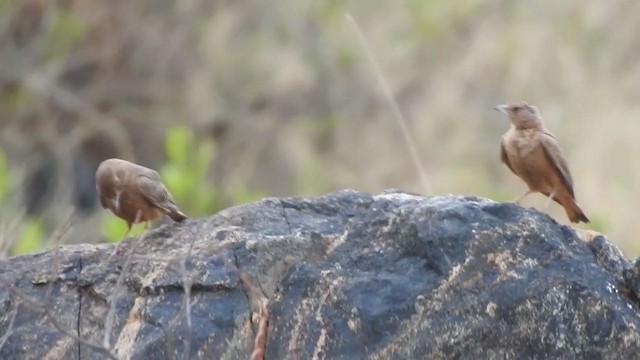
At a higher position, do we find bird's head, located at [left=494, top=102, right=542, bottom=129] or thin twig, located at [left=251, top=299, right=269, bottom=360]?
bird's head, located at [left=494, top=102, right=542, bottom=129]

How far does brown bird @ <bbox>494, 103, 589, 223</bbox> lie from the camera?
530cm

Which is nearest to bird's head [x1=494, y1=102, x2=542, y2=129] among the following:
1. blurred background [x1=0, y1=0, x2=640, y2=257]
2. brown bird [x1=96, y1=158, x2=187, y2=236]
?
brown bird [x1=96, y1=158, x2=187, y2=236]

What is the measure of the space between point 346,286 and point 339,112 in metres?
10.7

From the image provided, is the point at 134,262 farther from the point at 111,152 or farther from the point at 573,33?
the point at 573,33

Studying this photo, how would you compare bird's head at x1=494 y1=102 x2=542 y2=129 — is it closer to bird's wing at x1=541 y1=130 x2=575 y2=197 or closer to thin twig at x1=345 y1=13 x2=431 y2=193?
bird's wing at x1=541 y1=130 x2=575 y2=197

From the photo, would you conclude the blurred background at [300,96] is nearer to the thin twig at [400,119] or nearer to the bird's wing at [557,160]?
the thin twig at [400,119]

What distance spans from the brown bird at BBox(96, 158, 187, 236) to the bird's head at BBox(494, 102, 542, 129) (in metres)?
1.45

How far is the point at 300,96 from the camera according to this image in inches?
574

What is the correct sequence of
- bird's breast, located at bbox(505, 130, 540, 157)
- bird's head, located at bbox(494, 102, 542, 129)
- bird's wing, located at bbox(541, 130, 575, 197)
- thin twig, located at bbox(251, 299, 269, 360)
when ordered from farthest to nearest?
bird's head, located at bbox(494, 102, 542, 129), bird's breast, located at bbox(505, 130, 540, 157), bird's wing, located at bbox(541, 130, 575, 197), thin twig, located at bbox(251, 299, 269, 360)

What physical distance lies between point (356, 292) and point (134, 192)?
1.13 metres

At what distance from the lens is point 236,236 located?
445 cm

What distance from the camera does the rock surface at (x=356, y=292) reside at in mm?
4051

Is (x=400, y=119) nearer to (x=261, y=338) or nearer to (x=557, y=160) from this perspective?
(x=557, y=160)

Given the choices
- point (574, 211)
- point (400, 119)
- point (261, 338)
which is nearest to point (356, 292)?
point (261, 338)
